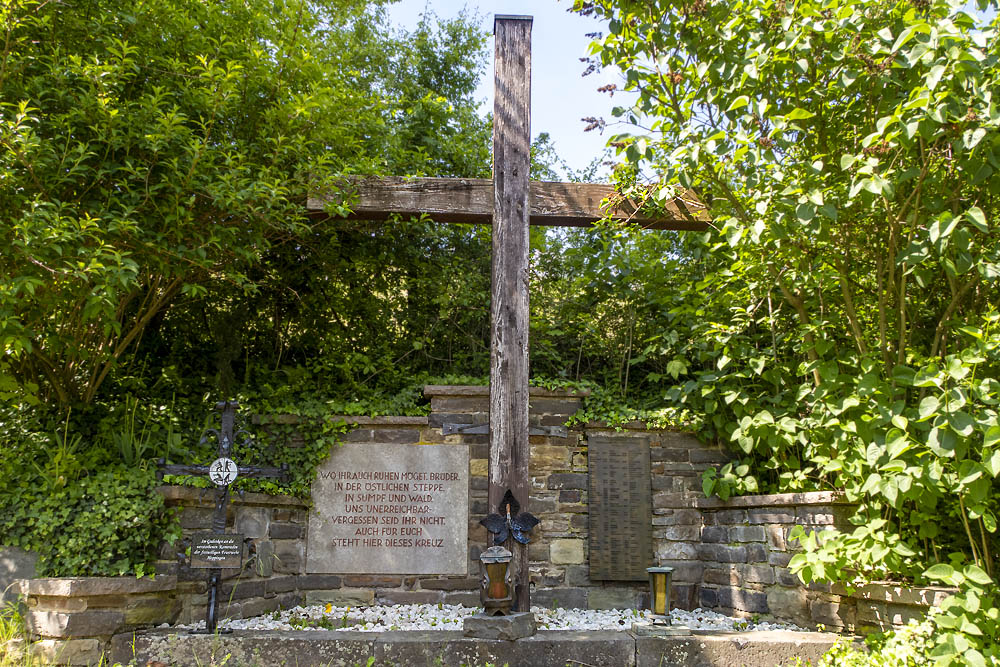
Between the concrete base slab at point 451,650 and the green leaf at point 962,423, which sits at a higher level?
the green leaf at point 962,423

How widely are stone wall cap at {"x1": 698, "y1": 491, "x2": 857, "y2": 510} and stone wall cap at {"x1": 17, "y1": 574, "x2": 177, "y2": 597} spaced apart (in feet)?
11.6

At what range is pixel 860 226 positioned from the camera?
380 centimetres

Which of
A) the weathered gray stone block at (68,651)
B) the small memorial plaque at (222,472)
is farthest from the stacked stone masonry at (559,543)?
the small memorial plaque at (222,472)

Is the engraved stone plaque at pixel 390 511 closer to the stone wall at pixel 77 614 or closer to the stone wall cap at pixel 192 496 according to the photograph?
the stone wall cap at pixel 192 496

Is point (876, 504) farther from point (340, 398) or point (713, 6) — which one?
point (340, 398)

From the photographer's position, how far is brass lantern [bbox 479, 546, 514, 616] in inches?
147

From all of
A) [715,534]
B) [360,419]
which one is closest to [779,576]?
[715,534]

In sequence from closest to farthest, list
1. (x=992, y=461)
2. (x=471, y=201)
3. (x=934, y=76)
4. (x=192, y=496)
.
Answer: (x=992, y=461)
(x=934, y=76)
(x=192, y=496)
(x=471, y=201)

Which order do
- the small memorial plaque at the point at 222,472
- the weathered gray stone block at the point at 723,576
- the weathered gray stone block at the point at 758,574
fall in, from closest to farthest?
the small memorial plaque at the point at 222,472, the weathered gray stone block at the point at 758,574, the weathered gray stone block at the point at 723,576

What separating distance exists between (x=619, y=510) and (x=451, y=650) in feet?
5.93

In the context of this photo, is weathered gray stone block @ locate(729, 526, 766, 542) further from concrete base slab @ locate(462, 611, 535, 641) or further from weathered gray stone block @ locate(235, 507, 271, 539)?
weathered gray stone block @ locate(235, 507, 271, 539)

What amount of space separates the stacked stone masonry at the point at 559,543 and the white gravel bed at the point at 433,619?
92 millimetres

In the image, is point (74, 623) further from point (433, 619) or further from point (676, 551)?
point (676, 551)

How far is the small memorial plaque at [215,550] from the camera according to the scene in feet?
11.9
